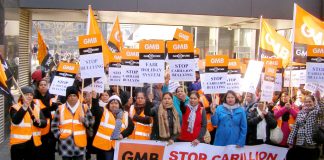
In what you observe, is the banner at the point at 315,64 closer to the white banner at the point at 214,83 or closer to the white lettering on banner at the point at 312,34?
the white lettering on banner at the point at 312,34

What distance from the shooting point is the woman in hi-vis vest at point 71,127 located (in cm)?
733

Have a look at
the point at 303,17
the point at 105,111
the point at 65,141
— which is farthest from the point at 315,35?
the point at 65,141

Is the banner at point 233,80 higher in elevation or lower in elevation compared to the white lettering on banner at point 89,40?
lower

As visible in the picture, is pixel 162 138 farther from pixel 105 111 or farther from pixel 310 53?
pixel 310 53

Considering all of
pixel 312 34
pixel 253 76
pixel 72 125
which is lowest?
pixel 72 125

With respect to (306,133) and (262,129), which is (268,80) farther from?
(306,133)

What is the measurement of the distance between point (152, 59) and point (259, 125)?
2.28m

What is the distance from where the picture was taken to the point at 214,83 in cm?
822

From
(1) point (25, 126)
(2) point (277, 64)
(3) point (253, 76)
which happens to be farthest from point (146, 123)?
(2) point (277, 64)

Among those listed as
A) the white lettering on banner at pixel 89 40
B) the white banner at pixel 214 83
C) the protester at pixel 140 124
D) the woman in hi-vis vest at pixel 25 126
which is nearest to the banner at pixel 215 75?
the white banner at pixel 214 83

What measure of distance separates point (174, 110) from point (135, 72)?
1.88 metres

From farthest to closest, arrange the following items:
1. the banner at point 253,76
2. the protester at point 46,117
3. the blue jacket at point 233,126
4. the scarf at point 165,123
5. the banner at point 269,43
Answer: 1. the banner at point 269,43
2. the banner at point 253,76
3. the protester at point 46,117
4. the blue jacket at point 233,126
5. the scarf at point 165,123

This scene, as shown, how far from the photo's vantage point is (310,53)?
8.15 m

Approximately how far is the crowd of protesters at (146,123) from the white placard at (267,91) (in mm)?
217
